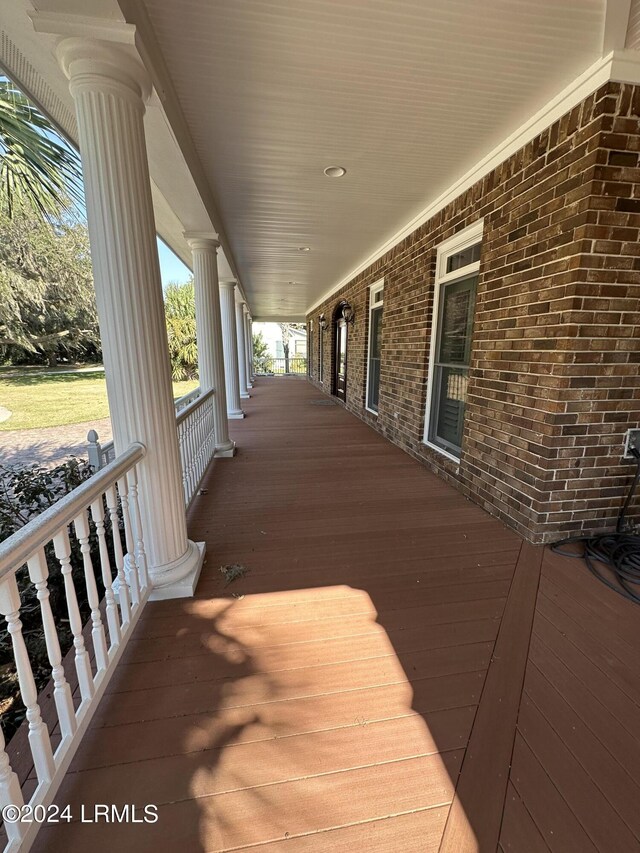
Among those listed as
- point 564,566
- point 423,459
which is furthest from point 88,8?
point 423,459

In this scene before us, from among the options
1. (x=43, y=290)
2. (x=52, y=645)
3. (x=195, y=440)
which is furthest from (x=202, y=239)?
(x=43, y=290)

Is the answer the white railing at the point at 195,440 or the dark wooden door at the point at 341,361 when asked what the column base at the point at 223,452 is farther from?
the dark wooden door at the point at 341,361

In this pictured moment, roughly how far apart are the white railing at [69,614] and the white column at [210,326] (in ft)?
8.83

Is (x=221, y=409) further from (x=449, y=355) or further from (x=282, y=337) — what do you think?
(x=282, y=337)

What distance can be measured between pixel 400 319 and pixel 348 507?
2855 millimetres

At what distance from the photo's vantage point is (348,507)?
3115mm

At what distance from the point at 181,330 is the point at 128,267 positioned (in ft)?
52.6

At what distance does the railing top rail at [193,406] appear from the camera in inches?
109

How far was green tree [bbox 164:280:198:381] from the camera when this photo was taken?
16.3 metres

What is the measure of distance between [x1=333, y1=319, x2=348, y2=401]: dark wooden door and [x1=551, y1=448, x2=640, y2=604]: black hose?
595 centimetres

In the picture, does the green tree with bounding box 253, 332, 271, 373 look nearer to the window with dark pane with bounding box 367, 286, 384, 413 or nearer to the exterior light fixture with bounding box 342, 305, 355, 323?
the exterior light fixture with bounding box 342, 305, 355, 323

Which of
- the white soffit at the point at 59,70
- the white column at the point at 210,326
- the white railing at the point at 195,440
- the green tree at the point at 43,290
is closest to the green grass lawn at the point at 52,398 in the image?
the green tree at the point at 43,290

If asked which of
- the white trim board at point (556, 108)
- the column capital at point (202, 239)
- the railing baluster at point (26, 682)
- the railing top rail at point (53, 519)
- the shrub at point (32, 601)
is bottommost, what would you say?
the shrub at point (32, 601)

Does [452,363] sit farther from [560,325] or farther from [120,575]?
[120,575]
